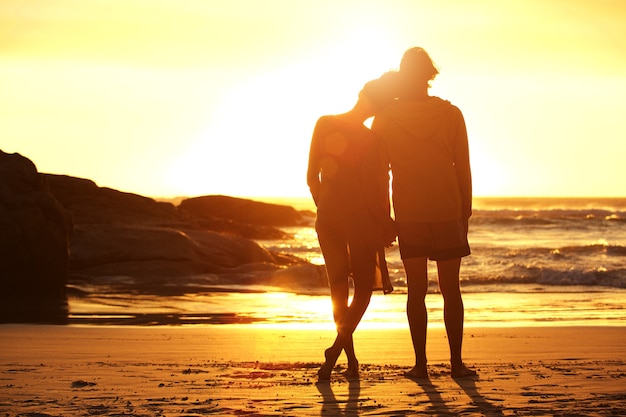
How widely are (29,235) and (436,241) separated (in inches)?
448

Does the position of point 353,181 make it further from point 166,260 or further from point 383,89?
point 166,260

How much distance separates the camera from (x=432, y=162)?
6.70m

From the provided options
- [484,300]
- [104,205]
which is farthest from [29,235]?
[104,205]

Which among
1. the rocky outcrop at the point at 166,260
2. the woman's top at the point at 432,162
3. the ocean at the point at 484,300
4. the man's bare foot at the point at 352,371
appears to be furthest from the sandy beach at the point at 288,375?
the rocky outcrop at the point at 166,260

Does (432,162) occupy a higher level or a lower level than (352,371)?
higher

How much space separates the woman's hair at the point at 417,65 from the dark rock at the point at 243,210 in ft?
176

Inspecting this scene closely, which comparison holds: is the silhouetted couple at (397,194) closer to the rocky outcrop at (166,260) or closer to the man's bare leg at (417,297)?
the man's bare leg at (417,297)

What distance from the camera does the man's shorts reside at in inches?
261

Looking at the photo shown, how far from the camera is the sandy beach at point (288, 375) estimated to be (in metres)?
5.33

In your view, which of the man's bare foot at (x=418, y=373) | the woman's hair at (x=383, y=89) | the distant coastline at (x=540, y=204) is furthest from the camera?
the distant coastline at (x=540, y=204)

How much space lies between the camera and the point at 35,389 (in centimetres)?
598

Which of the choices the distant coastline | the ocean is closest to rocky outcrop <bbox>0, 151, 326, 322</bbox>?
the ocean

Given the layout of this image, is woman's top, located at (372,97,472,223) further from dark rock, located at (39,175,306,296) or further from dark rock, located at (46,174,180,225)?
dark rock, located at (46,174,180,225)

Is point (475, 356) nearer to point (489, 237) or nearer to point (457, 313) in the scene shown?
point (457, 313)
